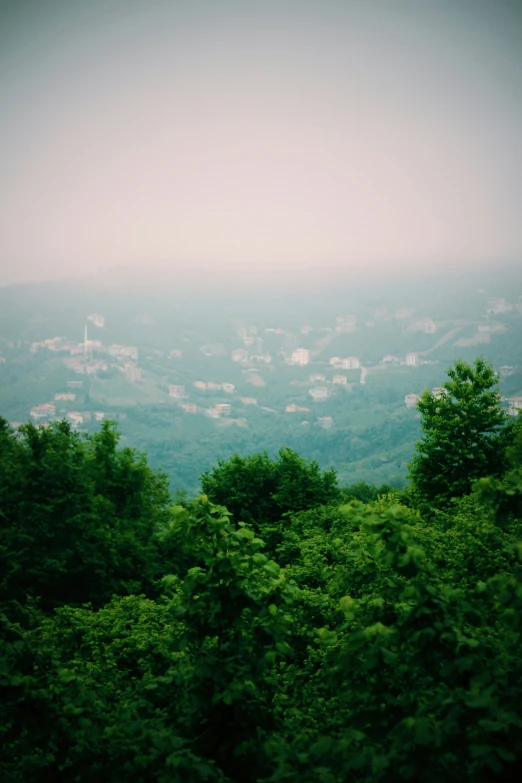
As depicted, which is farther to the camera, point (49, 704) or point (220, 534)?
point (220, 534)

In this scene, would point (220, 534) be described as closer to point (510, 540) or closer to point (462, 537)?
point (510, 540)

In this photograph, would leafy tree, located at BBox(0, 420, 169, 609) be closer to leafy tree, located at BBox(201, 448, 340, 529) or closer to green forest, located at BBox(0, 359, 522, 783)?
leafy tree, located at BBox(201, 448, 340, 529)

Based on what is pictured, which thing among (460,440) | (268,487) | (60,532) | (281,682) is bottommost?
(281,682)

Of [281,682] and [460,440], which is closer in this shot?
[281,682]

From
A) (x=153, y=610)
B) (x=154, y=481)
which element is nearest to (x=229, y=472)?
(x=154, y=481)

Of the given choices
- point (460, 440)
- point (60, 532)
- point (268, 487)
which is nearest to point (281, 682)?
point (60, 532)

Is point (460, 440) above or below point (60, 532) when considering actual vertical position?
above

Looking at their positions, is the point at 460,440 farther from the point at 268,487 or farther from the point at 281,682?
the point at 281,682

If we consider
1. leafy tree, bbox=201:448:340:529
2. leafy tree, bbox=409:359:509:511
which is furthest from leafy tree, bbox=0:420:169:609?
leafy tree, bbox=409:359:509:511

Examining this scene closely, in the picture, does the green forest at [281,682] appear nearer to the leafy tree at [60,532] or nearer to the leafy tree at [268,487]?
the leafy tree at [60,532]
